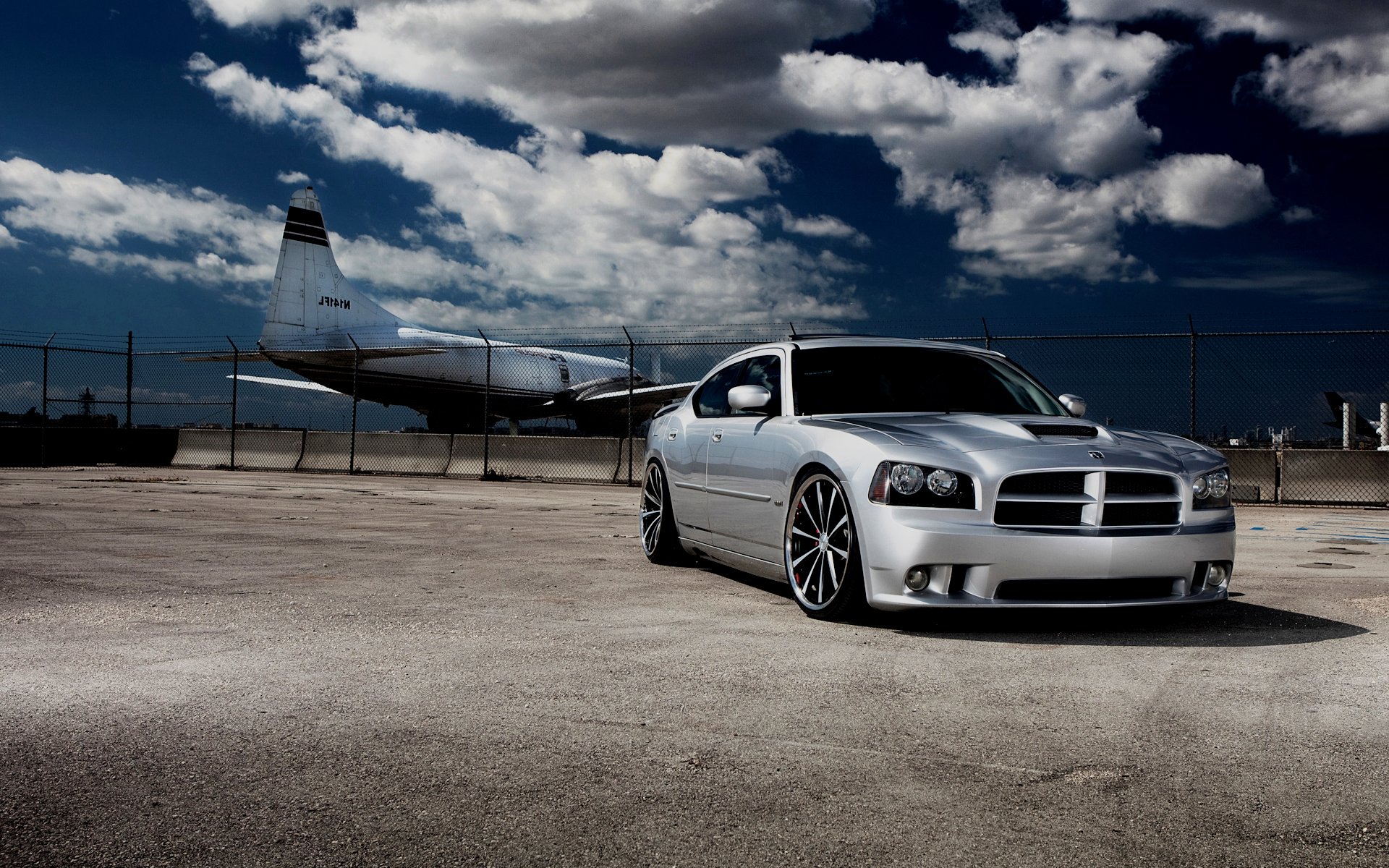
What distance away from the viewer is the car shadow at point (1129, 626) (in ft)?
16.2

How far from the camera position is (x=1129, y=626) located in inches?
211

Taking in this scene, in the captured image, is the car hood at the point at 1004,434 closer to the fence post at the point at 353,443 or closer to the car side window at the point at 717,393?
the car side window at the point at 717,393

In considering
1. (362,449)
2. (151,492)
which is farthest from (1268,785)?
(362,449)

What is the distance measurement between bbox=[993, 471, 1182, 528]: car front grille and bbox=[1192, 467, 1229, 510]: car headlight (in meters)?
0.23

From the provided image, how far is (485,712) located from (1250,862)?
2.23 meters

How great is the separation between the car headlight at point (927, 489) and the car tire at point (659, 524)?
9.02ft

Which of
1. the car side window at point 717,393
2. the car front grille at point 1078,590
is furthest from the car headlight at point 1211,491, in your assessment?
the car side window at point 717,393

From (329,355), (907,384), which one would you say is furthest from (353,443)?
(907,384)

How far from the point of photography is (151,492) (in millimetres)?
15094

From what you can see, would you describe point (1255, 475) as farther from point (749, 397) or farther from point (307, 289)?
point (307, 289)

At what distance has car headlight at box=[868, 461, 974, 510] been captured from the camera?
16.1 feet

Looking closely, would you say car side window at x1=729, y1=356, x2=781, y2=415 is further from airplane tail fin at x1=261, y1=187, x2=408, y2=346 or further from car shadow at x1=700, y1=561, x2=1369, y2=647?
airplane tail fin at x1=261, y1=187, x2=408, y2=346

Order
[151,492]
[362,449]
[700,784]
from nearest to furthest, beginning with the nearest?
1. [700,784]
2. [151,492]
3. [362,449]

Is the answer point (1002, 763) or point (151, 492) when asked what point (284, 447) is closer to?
point (151, 492)
